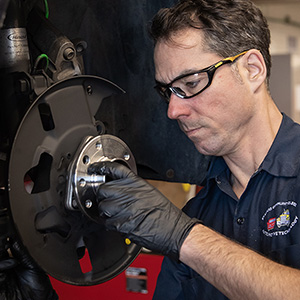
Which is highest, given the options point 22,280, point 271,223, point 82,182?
point 82,182

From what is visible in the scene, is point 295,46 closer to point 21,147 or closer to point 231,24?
point 231,24

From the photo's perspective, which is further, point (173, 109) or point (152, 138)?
point (152, 138)

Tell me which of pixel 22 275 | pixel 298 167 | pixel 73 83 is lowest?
pixel 22 275

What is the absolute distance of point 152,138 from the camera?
1.50 metres

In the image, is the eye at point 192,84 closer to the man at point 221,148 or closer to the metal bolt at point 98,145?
the man at point 221,148

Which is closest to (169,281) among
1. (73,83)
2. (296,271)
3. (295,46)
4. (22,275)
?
(22,275)

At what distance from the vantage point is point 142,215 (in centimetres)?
92

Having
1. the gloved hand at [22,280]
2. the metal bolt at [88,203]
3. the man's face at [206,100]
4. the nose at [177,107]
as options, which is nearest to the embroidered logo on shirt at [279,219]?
the man's face at [206,100]

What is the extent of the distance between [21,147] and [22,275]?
36 centimetres

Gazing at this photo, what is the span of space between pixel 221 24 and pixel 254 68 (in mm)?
135

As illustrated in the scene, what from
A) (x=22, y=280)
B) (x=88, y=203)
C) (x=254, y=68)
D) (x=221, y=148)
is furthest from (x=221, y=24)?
(x=22, y=280)

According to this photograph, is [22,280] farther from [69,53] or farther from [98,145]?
[69,53]

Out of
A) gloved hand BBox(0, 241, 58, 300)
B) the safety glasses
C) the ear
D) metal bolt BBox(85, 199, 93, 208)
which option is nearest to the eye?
the safety glasses

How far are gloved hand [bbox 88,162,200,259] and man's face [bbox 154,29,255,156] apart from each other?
0.77ft
